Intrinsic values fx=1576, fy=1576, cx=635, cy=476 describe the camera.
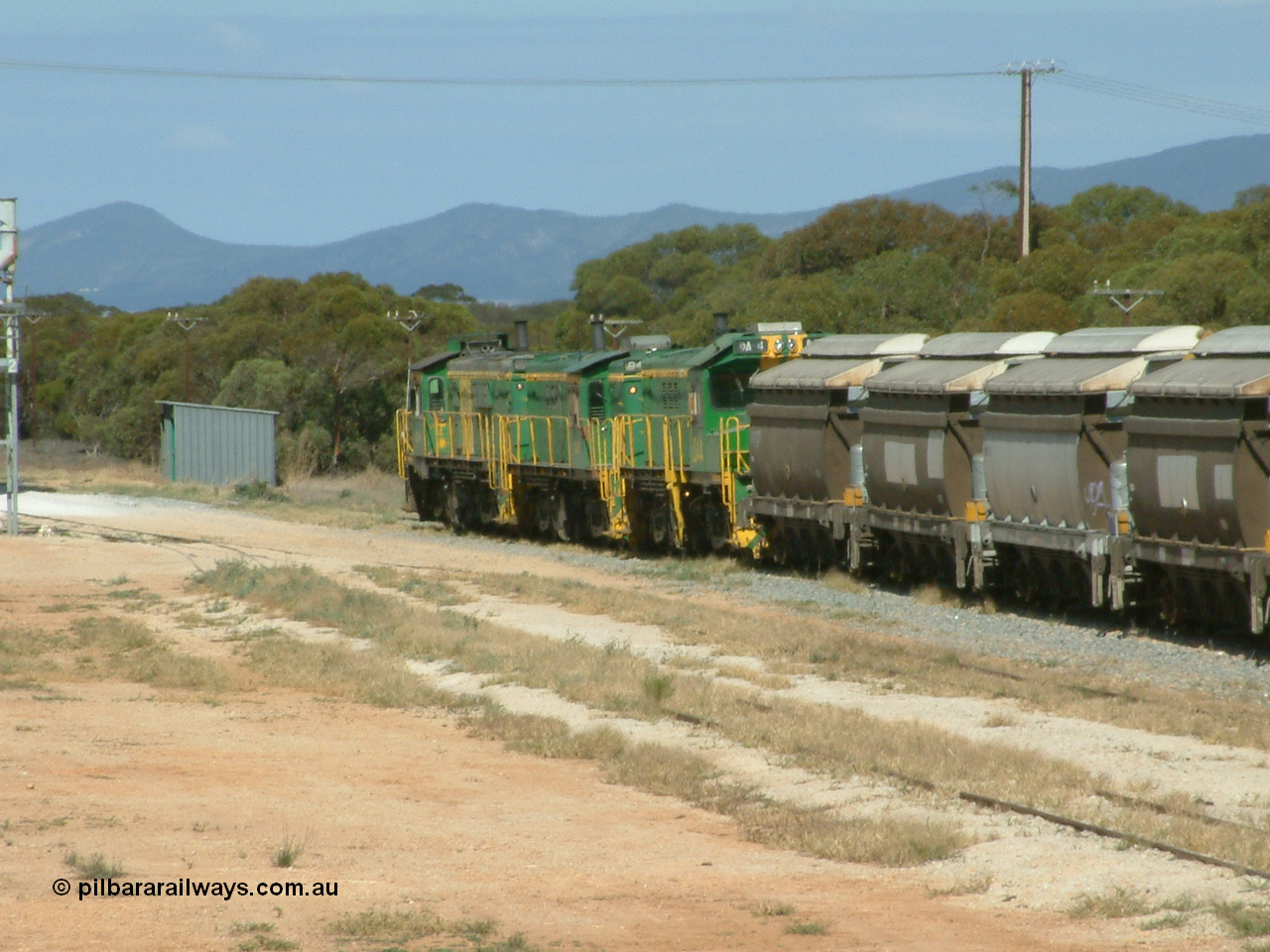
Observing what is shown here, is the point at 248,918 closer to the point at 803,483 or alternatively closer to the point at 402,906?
the point at 402,906

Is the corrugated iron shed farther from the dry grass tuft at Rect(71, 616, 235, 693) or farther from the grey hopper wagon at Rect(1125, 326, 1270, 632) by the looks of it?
the grey hopper wagon at Rect(1125, 326, 1270, 632)

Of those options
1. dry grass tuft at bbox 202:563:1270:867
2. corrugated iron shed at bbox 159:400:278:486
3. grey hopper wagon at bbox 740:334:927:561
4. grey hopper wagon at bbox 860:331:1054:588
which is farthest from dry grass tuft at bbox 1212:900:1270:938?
corrugated iron shed at bbox 159:400:278:486

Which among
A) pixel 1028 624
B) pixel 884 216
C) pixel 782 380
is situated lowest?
pixel 1028 624

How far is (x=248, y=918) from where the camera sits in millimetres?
7641

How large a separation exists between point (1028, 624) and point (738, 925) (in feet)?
42.1

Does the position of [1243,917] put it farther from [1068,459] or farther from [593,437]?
[593,437]

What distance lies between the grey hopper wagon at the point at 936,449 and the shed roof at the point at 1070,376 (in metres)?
0.77

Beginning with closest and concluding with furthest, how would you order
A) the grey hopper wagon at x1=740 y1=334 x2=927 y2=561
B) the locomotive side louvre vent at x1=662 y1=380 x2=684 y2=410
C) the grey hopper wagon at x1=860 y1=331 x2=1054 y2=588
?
the grey hopper wagon at x1=860 y1=331 x2=1054 y2=588 → the grey hopper wagon at x1=740 y1=334 x2=927 y2=561 → the locomotive side louvre vent at x1=662 y1=380 x2=684 y2=410

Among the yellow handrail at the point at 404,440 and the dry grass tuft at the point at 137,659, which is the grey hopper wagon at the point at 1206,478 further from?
the yellow handrail at the point at 404,440

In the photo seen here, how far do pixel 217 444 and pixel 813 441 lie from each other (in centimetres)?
3421

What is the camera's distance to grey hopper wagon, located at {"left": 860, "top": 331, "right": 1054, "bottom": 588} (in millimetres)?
21516

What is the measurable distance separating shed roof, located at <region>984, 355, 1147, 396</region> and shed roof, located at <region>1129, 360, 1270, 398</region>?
1.99ft

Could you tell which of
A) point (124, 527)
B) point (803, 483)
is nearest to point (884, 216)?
point (124, 527)

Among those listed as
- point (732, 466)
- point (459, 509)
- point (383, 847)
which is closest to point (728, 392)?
point (732, 466)
